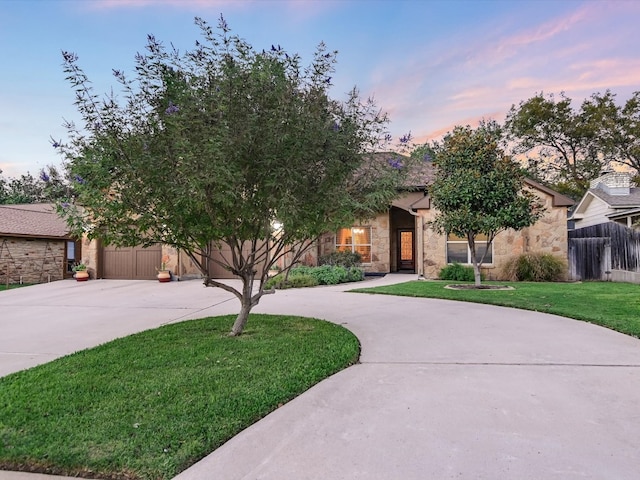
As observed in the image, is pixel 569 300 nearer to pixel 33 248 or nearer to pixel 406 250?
pixel 406 250

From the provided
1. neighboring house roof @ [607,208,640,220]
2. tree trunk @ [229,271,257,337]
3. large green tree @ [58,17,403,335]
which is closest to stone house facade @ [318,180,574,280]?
neighboring house roof @ [607,208,640,220]

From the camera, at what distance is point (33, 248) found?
17.1 metres

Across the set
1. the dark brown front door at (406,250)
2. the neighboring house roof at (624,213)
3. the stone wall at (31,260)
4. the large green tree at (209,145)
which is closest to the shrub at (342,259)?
the dark brown front door at (406,250)

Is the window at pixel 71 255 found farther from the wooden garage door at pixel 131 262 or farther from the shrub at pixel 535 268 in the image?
the shrub at pixel 535 268

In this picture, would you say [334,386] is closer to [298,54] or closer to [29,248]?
[298,54]

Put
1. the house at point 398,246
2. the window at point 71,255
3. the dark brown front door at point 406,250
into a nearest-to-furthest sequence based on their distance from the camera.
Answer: the house at point 398,246 < the dark brown front door at point 406,250 < the window at point 71,255

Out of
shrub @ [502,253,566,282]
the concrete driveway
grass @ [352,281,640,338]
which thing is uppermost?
shrub @ [502,253,566,282]

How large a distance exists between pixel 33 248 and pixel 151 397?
59.9 ft

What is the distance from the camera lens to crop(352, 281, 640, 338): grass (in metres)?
6.12

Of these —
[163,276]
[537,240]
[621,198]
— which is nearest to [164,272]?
[163,276]

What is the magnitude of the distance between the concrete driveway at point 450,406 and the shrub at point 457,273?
21.3 ft

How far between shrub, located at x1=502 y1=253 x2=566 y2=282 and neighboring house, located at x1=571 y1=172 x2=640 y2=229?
5.27 metres

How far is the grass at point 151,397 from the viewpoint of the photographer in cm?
235

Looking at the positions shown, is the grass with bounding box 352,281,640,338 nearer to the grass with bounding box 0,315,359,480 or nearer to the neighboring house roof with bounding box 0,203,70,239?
the grass with bounding box 0,315,359,480
